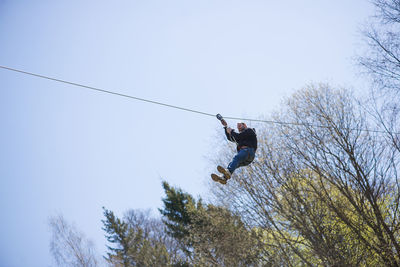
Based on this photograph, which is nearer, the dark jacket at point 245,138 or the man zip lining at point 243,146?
the man zip lining at point 243,146

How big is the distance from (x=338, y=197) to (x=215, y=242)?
565 cm

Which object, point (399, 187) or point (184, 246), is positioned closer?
point (399, 187)

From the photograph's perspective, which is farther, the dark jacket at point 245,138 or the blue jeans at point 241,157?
the dark jacket at point 245,138

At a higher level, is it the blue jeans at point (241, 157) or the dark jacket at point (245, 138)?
the dark jacket at point (245, 138)

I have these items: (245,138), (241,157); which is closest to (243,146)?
(245,138)

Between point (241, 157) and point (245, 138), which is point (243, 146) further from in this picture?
point (241, 157)

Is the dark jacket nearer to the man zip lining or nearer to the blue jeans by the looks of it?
the man zip lining

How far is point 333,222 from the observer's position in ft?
30.1

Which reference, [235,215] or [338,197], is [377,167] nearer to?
[338,197]

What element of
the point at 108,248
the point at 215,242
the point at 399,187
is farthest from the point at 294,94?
the point at 108,248

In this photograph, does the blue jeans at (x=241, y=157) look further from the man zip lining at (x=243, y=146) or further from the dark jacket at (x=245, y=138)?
the dark jacket at (x=245, y=138)

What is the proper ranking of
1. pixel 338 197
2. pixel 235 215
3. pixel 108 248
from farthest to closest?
pixel 108 248 → pixel 235 215 → pixel 338 197

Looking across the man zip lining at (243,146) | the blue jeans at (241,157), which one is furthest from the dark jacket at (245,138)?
the blue jeans at (241,157)

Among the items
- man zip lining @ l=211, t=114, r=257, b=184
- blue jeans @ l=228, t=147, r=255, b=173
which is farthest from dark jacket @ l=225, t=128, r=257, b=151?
blue jeans @ l=228, t=147, r=255, b=173
